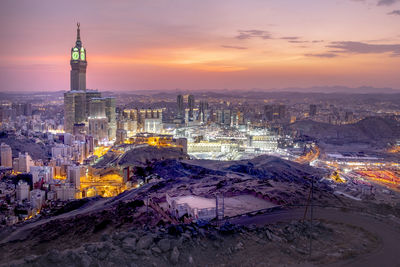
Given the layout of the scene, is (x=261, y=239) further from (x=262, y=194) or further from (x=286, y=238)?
(x=262, y=194)

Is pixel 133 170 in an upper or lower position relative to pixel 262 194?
lower

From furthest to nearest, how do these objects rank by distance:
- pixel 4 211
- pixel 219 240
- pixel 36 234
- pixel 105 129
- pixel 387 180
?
pixel 105 129
pixel 387 180
pixel 4 211
pixel 36 234
pixel 219 240

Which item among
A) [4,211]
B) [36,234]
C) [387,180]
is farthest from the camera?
[387,180]

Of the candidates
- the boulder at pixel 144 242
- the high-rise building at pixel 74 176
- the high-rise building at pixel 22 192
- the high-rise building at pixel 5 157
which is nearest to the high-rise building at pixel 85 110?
the high-rise building at pixel 5 157

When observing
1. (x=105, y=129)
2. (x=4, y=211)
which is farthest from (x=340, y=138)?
(x=4, y=211)

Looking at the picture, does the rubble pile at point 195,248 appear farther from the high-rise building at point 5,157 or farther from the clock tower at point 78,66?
the clock tower at point 78,66

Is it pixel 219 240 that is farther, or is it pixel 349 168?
pixel 349 168
